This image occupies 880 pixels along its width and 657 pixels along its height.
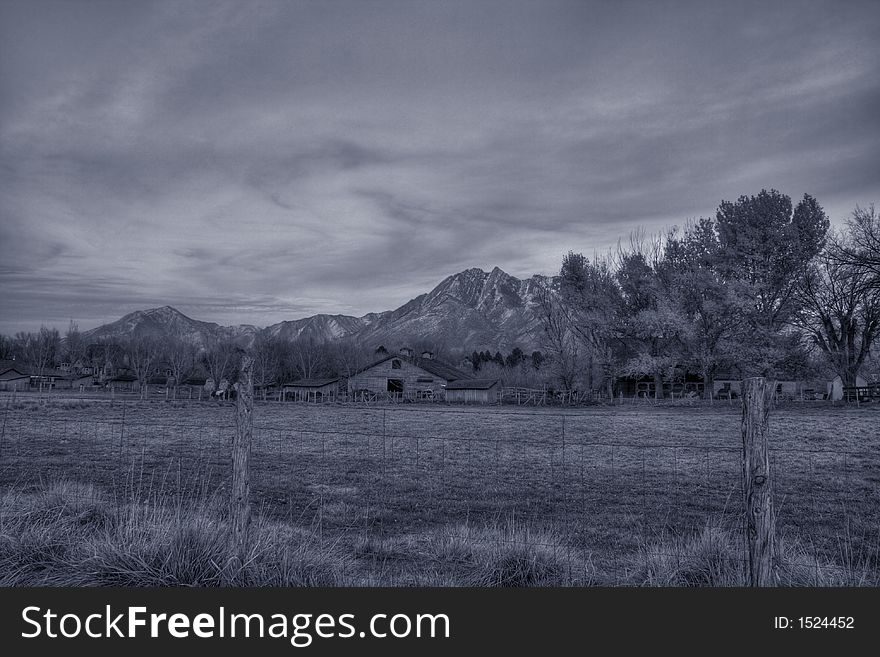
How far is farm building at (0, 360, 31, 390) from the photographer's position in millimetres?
87688

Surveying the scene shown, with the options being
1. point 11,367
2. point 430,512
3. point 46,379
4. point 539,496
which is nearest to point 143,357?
point 46,379

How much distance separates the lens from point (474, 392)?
2438 inches

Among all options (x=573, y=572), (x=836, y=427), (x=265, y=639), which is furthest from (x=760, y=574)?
(x=836, y=427)

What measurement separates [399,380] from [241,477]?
199 feet

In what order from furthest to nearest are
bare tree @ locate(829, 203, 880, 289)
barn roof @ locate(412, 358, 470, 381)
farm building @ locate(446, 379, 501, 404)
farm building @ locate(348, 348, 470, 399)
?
barn roof @ locate(412, 358, 470, 381), farm building @ locate(348, 348, 470, 399), farm building @ locate(446, 379, 501, 404), bare tree @ locate(829, 203, 880, 289)

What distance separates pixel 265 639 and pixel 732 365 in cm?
4710

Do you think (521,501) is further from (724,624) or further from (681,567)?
(724,624)

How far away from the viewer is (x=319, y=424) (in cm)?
2925

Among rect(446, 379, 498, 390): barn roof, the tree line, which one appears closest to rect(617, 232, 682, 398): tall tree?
the tree line

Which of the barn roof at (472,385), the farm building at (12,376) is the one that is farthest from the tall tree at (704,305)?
the farm building at (12,376)

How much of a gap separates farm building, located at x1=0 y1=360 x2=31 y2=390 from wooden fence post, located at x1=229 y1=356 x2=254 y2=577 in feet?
329

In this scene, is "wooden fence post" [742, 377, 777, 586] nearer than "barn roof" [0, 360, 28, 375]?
Yes

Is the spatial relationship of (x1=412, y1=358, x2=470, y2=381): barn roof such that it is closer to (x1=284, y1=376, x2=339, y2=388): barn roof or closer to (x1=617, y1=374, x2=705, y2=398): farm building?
(x1=284, y1=376, x2=339, y2=388): barn roof

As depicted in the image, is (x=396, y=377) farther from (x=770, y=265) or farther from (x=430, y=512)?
(x=430, y=512)
